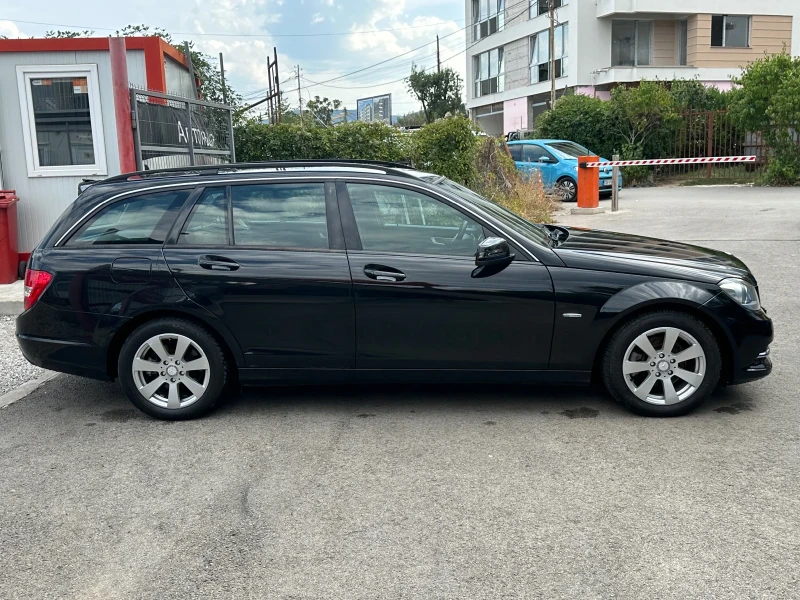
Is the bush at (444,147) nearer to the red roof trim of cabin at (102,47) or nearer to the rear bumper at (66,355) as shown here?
the red roof trim of cabin at (102,47)

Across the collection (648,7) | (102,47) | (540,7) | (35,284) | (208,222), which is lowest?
(35,284)

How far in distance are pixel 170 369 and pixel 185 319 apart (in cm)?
34

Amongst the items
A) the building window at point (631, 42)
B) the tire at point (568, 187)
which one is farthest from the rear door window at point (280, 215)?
the building window at point (631, 42)

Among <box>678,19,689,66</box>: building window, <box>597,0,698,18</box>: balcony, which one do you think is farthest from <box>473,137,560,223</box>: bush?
<box>678,19,689,66</box>: building window

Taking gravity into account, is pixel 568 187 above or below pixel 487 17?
below

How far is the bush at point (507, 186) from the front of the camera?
1447cm

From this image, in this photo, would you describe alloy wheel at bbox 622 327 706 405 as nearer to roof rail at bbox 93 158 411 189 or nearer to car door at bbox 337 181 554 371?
car door at bbox 337 181 554 371

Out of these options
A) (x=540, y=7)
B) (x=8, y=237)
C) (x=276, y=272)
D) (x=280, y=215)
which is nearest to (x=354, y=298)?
(x=276, y=272)

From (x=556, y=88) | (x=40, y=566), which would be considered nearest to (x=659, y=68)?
(x=556, y=88)

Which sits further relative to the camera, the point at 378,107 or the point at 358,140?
the point at 378,107

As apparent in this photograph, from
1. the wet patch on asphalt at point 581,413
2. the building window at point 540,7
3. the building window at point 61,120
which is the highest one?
the building window at point 540,7

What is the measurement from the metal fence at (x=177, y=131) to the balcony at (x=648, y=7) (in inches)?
1010

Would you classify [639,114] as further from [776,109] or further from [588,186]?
[588,186]

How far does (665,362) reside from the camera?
5.05 meters
